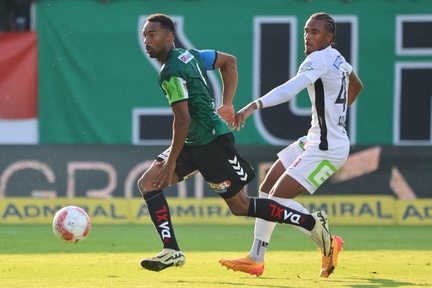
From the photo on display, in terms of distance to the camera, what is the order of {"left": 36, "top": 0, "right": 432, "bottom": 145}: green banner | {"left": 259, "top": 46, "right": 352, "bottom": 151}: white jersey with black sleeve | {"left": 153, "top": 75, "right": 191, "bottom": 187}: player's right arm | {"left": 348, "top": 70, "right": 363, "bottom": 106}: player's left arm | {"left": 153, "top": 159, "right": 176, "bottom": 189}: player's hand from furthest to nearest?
{"left": 36, "top": 0, "right": 432, "bottom": 145}: green banner, {"left": 348, "top": 70, "right": 363, "bottom": 106}: player's left arm, {"left": 259, "top": 46, "right": 352, "bottom": 151}: white jersey with black sleeve, {"left": 153, "top": 159, "right": 176, "bottom": 189}: player's hand, {"left": 153, "top": 75, "right": 191, "bottom": 187}: player's right arm

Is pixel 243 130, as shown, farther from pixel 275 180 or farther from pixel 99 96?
pixel 275 180

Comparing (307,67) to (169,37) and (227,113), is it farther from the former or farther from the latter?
(169,37)

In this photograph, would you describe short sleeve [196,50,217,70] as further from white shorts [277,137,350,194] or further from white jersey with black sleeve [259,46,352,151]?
white shorts [277,137,350,194]

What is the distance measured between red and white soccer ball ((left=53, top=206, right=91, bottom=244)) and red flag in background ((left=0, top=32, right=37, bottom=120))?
645 cm

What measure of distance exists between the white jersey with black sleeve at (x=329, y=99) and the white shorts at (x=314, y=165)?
0.06 metres

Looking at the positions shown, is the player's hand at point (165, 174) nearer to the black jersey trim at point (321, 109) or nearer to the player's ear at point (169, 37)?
the player's ear at point (169, 37)

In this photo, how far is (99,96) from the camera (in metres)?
14.2

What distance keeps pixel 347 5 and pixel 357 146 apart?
2248 mm

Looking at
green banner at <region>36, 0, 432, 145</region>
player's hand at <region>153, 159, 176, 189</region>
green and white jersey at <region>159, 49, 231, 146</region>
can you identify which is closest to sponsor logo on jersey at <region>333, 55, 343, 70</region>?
green and white jersey at <region>159, 49, 231, 146</region>

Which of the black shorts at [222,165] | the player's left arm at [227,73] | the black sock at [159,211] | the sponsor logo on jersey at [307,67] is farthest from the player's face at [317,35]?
the black sock at [159,211]

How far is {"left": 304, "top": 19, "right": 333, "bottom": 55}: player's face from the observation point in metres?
7.87

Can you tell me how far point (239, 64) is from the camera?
46.4ft

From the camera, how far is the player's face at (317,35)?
7.87m

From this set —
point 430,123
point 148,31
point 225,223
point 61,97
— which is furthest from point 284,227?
point 148,31
